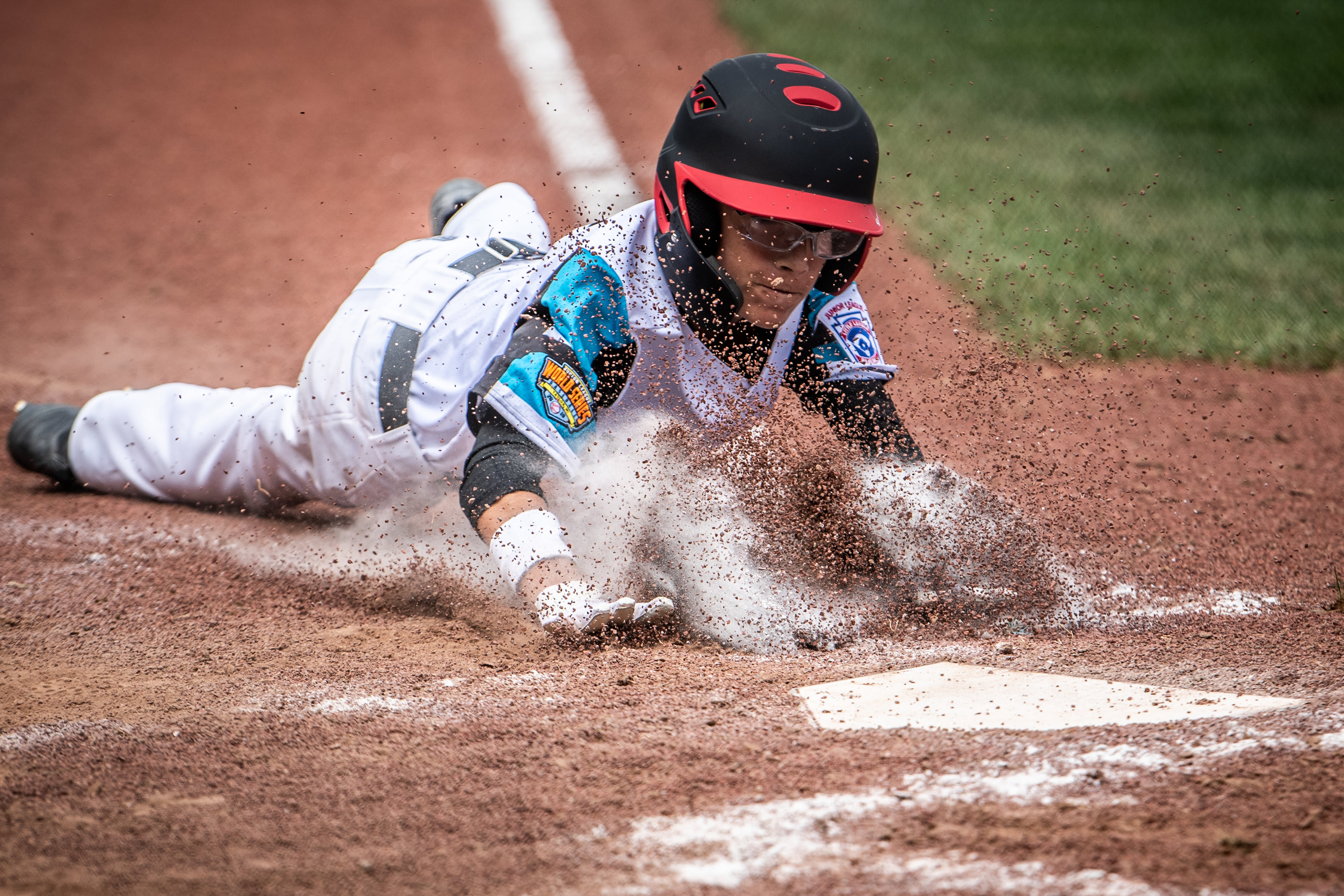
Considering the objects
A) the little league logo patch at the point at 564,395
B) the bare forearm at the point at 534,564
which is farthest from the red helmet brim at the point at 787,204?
the bare forearm at the point at 534,564

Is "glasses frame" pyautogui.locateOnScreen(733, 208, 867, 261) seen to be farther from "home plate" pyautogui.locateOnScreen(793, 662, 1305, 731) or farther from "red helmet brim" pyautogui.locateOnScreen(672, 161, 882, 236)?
"home plate" pyautogui.locateOnScreen(793, 662, 1305, 731)

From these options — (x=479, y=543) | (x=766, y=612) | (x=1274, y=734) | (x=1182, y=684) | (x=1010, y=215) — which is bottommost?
(x=1010, y=215)

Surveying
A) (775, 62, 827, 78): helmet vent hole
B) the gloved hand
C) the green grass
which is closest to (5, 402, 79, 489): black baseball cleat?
the gloved hand

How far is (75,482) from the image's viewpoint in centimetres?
388

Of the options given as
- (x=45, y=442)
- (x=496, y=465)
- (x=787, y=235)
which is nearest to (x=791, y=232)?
(x=787, y=235)

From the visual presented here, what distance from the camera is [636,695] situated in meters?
2.27

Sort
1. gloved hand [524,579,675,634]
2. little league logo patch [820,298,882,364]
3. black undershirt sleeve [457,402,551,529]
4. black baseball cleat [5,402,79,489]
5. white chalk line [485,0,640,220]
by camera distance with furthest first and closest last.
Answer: white chalk line [485,0,640,220] → black baseball cleat [5,402,79,489] → little league logo patch [820,298,882,364] → black undershirt sleeve [457,402,551,529] → gloved hand [524,579,675,634]

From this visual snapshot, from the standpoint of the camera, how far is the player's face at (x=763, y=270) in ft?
9.23

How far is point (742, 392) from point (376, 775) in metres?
1.46

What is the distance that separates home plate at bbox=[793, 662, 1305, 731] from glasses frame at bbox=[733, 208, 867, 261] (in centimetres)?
109

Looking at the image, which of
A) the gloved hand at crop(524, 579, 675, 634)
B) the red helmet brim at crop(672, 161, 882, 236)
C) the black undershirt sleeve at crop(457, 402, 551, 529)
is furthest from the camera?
the red helmet brim at crop(672, 161, 882, 236)

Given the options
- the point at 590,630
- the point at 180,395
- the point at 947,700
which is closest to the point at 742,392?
the point at 590,630

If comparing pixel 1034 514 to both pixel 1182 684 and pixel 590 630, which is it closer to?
pixel 1182 684

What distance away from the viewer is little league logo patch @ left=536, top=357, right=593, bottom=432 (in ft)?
8.68
